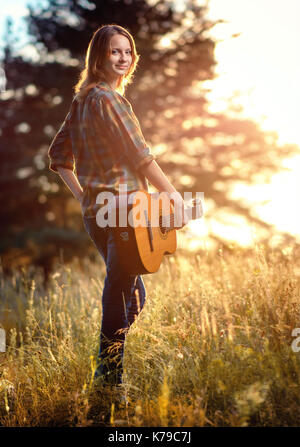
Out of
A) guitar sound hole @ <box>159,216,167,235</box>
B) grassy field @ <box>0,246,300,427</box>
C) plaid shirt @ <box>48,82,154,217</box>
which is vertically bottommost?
grassy field @ <box>0,246,300,427</box>

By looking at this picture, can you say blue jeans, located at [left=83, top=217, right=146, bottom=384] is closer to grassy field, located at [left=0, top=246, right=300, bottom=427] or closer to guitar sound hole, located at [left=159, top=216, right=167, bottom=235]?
grassy field, located at [left=0, top=246, right=300, bottom=427]

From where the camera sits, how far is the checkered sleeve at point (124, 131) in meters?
2.01

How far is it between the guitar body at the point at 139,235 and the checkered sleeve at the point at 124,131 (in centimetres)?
16

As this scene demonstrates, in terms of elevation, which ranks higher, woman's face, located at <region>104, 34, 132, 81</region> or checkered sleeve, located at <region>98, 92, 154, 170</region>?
woman's face, located at <region>104, 34, 132, 81</region>

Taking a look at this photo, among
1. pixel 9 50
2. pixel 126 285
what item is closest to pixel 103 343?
pixel 126 285

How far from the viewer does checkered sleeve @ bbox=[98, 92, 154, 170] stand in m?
2.01

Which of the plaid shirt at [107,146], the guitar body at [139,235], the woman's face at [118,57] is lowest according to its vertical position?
the guitar body at [139,235]

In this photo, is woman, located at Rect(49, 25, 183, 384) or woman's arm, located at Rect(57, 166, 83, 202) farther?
woman's arm, located at Rect(57, 166, 83, 202)

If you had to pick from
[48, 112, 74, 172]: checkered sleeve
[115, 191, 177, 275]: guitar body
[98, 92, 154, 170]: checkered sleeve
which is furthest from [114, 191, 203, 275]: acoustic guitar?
[48, 112, 74, 172]: checkered sleeve

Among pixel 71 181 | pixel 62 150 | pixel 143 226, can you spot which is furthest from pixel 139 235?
pixel 62 150

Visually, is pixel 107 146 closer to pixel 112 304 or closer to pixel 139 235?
pixel 139 235

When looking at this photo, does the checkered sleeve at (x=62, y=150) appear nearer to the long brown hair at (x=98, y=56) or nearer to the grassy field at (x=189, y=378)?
the long brown hair at (x=98, y=56)

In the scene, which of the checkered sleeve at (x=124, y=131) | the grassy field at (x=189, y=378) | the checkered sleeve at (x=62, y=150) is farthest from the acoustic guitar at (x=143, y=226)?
the checkered sleeve at (x=62, y=150)

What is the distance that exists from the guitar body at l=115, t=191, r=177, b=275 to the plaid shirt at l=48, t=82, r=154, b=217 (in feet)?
0.30
